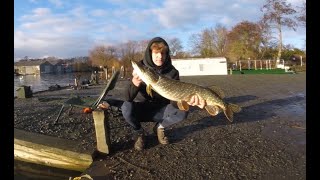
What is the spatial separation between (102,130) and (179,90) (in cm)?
138

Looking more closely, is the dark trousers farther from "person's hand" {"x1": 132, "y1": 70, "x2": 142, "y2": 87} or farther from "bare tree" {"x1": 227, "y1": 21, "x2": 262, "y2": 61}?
"bare tree" {"x1": 227, "y1": 21, "x2": 262, "y2": 61}

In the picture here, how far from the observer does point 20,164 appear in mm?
5523

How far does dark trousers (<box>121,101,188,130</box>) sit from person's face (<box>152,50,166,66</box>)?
755 millimetres

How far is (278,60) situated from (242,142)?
133 ft

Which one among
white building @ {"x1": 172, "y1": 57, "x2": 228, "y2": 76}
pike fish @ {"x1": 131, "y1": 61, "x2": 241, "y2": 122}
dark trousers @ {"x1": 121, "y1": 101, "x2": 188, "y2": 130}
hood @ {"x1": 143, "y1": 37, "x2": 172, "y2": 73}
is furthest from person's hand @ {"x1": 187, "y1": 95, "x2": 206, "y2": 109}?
white building @ {"x1": 172, "y1": 57, "x2": 228, "y2": 76}

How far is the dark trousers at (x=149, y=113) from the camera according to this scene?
535cm

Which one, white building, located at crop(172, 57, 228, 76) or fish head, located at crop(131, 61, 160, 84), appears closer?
fish head, located at crop(131, 61, 160, 84)

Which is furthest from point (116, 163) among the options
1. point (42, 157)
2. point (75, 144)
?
point (42, 157)

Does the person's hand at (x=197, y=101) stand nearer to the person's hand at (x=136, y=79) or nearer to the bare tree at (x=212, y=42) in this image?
the person's hand at (x=136, y=79)

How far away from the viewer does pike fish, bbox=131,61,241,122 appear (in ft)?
15.7

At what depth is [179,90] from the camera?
4895 millimetres

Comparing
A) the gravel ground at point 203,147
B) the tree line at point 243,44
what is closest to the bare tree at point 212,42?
the tree line at point 243,44
